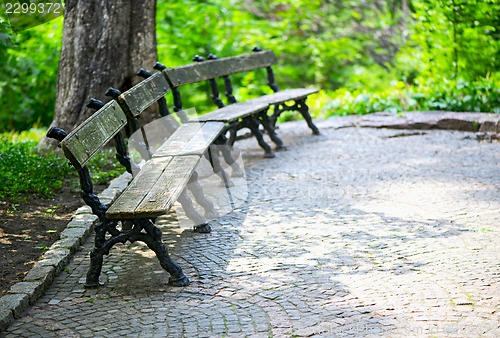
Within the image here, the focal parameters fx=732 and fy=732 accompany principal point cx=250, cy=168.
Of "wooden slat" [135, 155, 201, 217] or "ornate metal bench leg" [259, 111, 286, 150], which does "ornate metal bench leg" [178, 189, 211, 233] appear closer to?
"wooden slat" [135, 155, 201, 217]

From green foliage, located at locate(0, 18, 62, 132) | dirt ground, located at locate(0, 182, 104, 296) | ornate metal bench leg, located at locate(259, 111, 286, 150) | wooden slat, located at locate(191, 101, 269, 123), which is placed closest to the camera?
dirt ground, located at locate(0, 182, 104, 296)

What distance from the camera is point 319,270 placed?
4801 millimetres

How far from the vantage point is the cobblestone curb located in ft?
14.0

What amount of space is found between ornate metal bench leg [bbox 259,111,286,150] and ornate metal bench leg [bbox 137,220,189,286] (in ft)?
13.4

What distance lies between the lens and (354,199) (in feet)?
21.7

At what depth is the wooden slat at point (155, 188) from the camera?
4.52 meters

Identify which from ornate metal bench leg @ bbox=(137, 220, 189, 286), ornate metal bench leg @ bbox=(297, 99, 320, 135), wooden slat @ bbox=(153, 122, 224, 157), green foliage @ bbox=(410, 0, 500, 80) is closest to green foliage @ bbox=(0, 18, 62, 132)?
ornate metal bench leg @ bbox=(297, 99, 320, 135)

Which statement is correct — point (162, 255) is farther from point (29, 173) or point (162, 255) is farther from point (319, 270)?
point (29, 173)

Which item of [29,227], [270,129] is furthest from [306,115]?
[29,227]

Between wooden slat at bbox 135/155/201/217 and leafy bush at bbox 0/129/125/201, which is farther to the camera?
leafy bush at bbox 0/129/125/201

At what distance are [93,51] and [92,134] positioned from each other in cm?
377

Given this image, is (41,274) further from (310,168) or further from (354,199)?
(310,168)

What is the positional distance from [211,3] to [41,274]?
12.4m

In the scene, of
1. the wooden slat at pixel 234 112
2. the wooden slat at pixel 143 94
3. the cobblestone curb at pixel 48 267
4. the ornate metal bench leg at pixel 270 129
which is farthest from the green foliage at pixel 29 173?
the ornate metal bench leg at pixel 270 129
